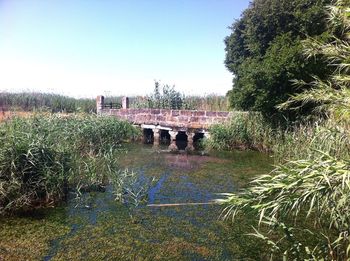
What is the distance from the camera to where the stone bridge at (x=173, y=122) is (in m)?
14.2

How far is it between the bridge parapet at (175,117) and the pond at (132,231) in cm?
740

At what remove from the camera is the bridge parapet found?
46.6 feet

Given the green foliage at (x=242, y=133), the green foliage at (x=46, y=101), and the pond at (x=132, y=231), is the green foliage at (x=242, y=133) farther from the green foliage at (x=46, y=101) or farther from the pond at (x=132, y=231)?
the green foliage at (x=46, y=101)

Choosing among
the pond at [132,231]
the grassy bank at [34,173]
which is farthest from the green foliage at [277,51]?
the grassy bank at [34,173]

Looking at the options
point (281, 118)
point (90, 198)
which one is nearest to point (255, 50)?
point (281, 118)

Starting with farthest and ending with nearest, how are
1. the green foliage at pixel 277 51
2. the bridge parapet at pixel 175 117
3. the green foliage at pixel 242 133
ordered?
the bridge parapet at pixel 175 117 → the green foliage at pixel 242 133 → the green foliage at pixel 277 51

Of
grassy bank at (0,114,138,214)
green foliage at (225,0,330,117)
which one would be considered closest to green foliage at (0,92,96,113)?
green foliage at (225,0,330,117)

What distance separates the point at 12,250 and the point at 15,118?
473cm

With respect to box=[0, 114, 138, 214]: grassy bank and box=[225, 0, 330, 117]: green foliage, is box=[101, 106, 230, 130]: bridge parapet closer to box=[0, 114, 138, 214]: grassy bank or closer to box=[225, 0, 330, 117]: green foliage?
box=[225, 0, 330, 117]: green foliage

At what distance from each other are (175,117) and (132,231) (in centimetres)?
1088

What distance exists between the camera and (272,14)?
11320mm

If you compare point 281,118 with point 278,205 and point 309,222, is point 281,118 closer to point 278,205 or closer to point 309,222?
point 309,222

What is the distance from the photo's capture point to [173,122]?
1528 cm

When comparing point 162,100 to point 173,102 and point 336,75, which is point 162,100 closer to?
point 173,102
